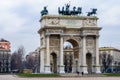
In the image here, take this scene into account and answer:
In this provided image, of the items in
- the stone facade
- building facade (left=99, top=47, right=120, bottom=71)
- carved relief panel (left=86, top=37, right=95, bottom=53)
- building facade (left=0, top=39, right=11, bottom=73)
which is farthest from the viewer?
building facade (left=99, top=47, right=120, bottom=71)

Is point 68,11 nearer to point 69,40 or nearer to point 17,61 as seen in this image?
point 69,40

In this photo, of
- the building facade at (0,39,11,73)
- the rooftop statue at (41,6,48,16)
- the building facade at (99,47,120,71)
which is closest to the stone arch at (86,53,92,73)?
the rooftop statue at (41,6,48,16)

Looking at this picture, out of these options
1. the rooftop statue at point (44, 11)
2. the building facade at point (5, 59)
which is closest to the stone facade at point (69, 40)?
the rooftop statue at point (44, 11)

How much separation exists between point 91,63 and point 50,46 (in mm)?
9220

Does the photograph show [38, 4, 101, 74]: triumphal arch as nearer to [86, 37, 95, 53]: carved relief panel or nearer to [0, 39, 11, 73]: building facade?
[86, 37, 95, 53]: carved relief panel

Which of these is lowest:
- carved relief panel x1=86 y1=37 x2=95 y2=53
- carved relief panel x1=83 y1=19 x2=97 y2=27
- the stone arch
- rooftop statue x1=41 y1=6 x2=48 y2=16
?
the stone arch

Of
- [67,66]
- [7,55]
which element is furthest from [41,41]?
[7,55]

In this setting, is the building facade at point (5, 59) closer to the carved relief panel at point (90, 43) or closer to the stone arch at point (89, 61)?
the stone arch at point (89, 61)

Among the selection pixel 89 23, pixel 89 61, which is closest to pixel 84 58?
pixel 89 61

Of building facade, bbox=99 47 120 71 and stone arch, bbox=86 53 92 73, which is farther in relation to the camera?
building facade, bbox=99 47 120 71

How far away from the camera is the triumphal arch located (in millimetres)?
75969

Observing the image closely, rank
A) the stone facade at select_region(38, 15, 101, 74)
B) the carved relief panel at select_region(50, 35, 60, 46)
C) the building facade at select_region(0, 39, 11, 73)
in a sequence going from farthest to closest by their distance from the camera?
the building facade at select_region(0, 39, 11, 73) < the carved relief panel at select_region(50, 35, 60, 46) < the stone facade at select_region(38, 15, 101, 74)

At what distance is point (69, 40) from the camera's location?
3137 inches

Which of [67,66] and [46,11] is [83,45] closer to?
[46,11]
